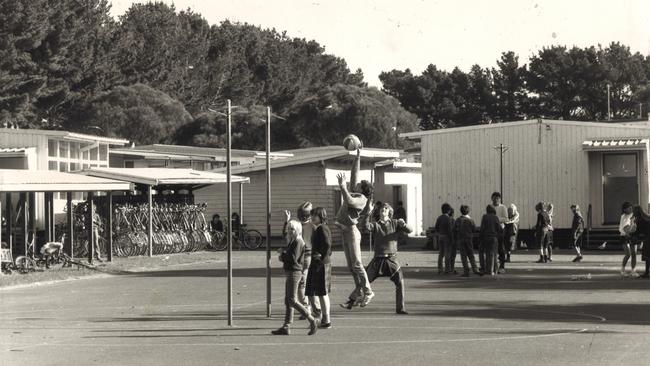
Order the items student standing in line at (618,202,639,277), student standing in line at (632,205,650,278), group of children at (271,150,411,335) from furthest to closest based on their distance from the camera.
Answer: student standing in line at (618,202,639,277), student standing in line at (632,205,650,278), group of children at (271,150,411,335)

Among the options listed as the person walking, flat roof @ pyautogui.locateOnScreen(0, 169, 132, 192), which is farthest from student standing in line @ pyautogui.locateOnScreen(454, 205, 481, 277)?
flat roof @ pyautogui.locateOnScreen(0, 169, 132, 192)

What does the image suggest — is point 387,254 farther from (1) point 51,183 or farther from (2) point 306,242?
(1) point 51,183

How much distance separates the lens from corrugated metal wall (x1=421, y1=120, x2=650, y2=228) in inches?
1625

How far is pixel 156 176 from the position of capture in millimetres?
37875

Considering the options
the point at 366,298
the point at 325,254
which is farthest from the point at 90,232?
the point at 325,254

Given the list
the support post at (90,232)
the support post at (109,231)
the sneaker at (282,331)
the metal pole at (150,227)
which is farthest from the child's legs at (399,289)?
the metal pole at (150,227)

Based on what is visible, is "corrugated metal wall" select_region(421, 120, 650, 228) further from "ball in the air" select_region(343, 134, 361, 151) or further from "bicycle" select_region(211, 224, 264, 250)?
"ball in the air" select_region(343, 134, 361, 151)

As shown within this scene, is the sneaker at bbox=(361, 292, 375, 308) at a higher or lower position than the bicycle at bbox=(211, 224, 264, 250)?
lower

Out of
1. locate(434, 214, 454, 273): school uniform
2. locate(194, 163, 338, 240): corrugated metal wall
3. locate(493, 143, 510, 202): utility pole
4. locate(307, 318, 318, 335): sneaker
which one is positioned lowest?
locate(307, 318, 318, 335): sneaker

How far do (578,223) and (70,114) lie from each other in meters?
49.6

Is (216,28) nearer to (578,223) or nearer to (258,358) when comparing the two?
(578,223)

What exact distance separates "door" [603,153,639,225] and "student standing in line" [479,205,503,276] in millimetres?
14550

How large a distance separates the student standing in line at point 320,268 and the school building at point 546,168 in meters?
25.3

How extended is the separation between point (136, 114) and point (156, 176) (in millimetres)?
40635
